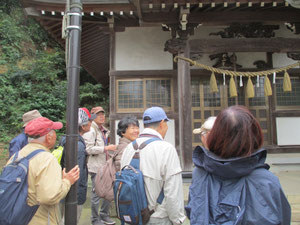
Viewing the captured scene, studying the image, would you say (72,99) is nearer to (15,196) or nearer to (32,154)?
(32,154)

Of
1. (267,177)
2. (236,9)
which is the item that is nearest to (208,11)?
(236,9)

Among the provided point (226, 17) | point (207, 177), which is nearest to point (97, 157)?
point (207, 177)

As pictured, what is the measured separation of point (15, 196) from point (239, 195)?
1.60 metres

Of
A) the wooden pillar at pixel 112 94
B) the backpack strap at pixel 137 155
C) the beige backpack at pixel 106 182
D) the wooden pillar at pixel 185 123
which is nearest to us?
the backpack strap at pixel 137 155

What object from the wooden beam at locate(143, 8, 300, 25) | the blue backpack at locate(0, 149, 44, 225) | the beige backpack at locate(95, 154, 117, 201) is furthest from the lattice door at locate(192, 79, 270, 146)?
the blue backpack at locate(0, 149, 44, 225)

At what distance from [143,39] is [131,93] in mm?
1670

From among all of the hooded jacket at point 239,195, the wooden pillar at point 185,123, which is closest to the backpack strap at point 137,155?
the hooded jacket at point 239,195

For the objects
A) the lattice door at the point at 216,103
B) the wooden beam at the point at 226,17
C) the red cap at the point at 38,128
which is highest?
the wooden beam at the point at 226,17

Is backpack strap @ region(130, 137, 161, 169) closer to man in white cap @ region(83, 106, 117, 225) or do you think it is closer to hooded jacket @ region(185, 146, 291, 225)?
hooded jacket @ region(185, 146, 291, 225)

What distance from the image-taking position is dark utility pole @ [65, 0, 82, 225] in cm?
212

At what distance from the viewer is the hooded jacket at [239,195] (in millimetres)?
1163

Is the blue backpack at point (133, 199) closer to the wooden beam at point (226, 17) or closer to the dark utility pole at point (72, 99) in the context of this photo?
the dark utility pole at point (72, 99)

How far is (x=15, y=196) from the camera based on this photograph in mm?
1747

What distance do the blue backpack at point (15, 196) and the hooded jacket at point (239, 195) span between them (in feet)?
4.26
